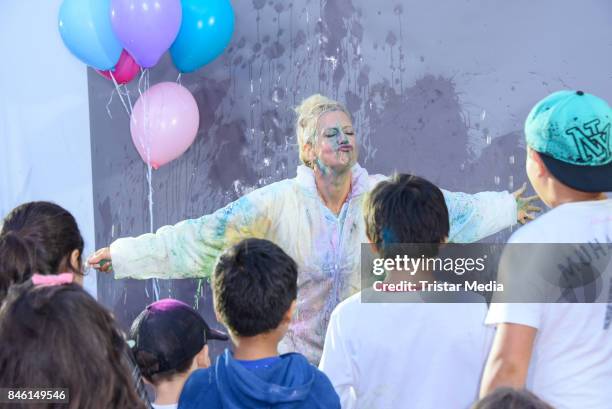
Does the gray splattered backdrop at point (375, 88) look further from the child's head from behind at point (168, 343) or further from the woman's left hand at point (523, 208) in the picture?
the child's head from behind at point (168, 343)

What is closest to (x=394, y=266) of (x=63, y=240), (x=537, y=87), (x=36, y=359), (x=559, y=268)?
(x=559, y=268)

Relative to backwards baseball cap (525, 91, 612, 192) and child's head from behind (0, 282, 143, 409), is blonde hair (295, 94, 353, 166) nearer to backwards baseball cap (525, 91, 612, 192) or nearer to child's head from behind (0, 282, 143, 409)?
backwards baseball cap (525, 91, 612, 192)

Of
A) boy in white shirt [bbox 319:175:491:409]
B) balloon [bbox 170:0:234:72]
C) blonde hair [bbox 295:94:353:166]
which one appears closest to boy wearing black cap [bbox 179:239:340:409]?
boy in white shirt [bbox 319:175:491:409]

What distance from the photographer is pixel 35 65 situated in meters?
4.20

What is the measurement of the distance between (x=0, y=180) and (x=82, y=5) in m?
1.16

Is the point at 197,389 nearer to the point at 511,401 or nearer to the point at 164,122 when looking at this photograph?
the point at 511,401

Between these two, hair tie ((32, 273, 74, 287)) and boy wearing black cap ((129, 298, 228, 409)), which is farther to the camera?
boy wearing black cap ((129, 298, 228, 409))

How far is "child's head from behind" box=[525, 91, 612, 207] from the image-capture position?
190 cm

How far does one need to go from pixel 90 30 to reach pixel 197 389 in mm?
2034

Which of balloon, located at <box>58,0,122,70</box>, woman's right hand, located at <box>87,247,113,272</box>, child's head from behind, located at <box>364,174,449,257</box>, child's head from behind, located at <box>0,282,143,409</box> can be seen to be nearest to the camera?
child's head from behind, located at <box>0,282,143,409</box>

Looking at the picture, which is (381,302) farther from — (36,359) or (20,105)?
(20,105)

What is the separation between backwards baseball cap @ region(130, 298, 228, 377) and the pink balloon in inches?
64.8

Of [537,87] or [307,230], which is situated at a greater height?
[537,87]

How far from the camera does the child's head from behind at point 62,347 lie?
126 cm
